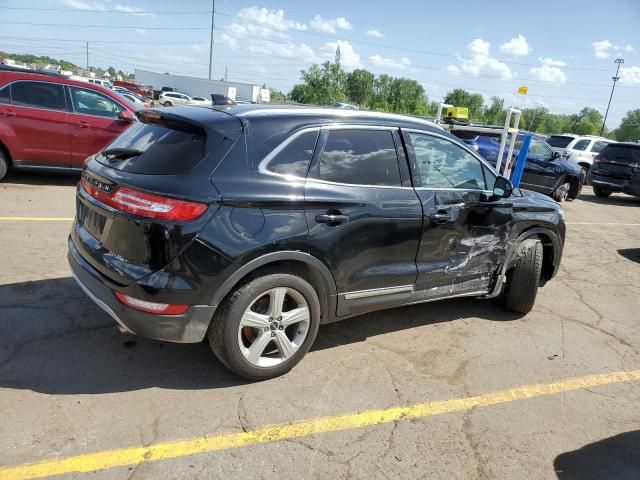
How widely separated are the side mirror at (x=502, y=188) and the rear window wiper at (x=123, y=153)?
290cm

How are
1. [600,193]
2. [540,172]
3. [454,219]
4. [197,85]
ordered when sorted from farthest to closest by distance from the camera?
1. [197,85]
2. [600,193]
3. [540,172]
4. [454,219]

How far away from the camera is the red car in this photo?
7902mm

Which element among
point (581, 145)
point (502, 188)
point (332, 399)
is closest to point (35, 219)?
point (332, 399)

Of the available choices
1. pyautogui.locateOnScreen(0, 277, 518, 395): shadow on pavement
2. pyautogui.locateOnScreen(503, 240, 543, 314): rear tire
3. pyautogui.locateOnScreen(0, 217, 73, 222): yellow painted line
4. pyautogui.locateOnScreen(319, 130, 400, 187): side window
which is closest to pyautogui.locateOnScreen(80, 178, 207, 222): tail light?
pyautogui.locateOnScreen(319, 130, 400, 187): side window

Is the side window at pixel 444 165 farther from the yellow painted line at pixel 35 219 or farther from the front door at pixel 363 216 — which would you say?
the yellow painted line at pixel 35 219

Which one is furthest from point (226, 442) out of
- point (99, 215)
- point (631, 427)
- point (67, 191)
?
point (67, 191)

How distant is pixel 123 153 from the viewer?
3.23 m

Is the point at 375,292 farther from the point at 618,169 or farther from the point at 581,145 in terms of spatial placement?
the point at 581,145

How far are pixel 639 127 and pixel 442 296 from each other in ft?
325

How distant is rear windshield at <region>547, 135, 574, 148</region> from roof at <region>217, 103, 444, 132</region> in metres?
16.5

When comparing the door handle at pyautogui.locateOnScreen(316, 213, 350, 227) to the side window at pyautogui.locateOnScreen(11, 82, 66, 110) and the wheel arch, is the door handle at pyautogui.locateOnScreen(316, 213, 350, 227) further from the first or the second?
the side window at pyautogui.locateOnScreen(11, 82, 66, 110)

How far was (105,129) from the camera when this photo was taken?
8.48 m

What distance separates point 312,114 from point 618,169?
46.8 ft

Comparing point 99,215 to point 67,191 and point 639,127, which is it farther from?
point 639,127
